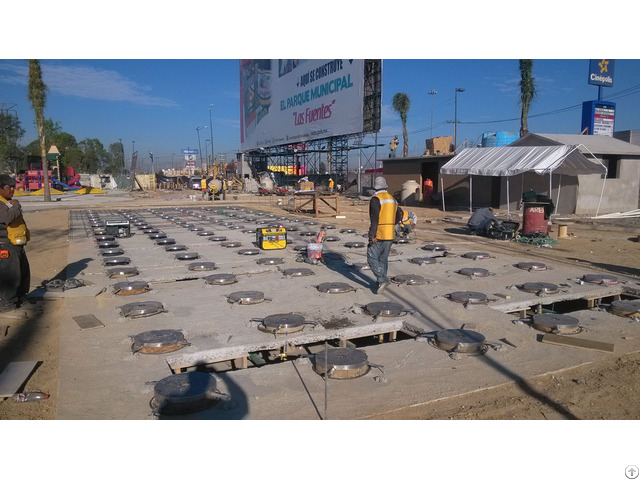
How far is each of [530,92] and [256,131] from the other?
103 ft

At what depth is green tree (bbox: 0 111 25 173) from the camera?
189 feet

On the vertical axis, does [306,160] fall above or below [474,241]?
above

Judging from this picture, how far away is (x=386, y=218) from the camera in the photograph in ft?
22.2

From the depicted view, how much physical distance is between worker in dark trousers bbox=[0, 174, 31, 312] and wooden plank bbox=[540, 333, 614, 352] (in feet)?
22.4

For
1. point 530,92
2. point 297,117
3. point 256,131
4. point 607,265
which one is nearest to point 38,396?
point 607,265

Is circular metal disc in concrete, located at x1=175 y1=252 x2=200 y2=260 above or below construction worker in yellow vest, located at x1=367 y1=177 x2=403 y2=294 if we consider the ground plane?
below

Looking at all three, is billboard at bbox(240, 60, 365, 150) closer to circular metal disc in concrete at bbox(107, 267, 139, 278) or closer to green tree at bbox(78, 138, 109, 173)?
circular metal disc in concrete at bbox(107, 267, 139, 278)

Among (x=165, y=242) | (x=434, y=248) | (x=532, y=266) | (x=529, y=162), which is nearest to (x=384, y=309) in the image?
(x=532, y=266)

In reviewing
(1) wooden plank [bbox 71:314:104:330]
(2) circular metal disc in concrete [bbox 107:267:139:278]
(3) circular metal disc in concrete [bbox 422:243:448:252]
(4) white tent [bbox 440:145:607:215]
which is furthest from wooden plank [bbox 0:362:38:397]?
(4) white tent [bbox 440:145:607:215]

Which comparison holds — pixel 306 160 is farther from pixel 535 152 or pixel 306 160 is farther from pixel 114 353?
pixel 114 353

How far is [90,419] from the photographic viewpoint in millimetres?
3418

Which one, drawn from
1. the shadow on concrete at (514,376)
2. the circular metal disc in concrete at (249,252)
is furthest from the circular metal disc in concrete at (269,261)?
the shadow on concrete at (514,376)

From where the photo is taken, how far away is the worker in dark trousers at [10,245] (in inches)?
243

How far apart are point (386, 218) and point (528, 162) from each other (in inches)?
455
